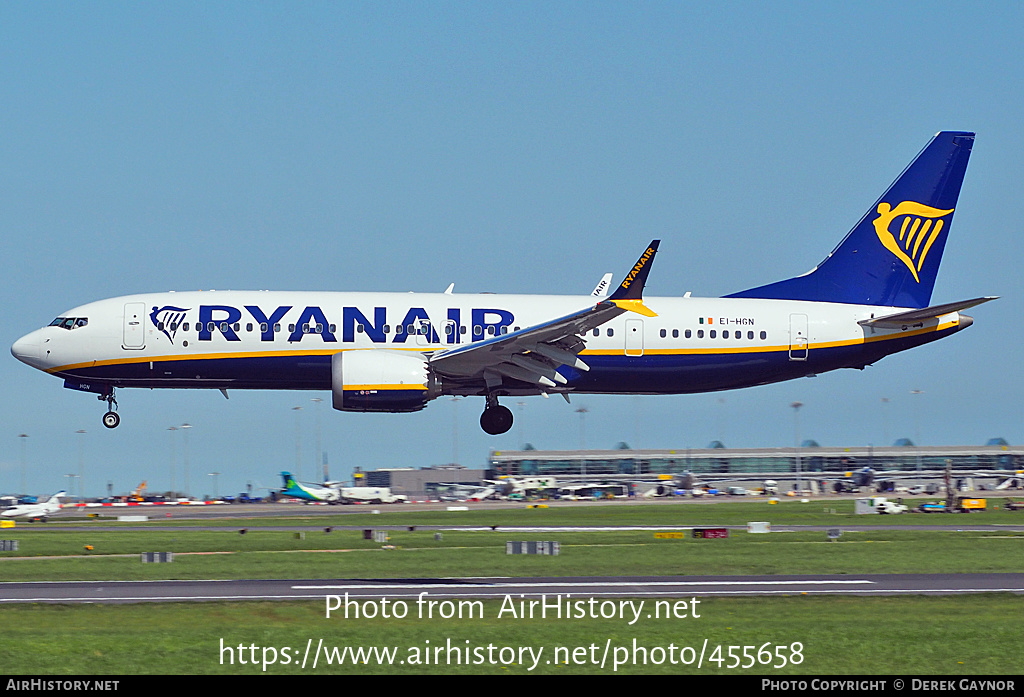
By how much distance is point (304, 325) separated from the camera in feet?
142

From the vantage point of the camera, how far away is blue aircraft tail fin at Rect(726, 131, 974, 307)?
4894 centimetres

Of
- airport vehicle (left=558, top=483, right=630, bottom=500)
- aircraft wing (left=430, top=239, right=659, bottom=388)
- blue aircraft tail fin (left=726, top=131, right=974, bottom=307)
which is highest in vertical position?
blue aircraft tail fin (left=726, top=131, right=974, bottom=307)

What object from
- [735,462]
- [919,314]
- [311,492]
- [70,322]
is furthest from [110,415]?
[735,462]

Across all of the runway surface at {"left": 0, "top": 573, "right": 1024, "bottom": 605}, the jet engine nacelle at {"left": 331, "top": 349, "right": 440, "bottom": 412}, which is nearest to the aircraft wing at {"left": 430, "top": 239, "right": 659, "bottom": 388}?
the jet engine nacelle at {"left": 331, "top": 349, "right": 440, "bottom": 412}

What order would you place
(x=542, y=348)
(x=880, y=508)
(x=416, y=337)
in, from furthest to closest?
(x=880, y=508), (x=416, y=337), (x=542, y=348)

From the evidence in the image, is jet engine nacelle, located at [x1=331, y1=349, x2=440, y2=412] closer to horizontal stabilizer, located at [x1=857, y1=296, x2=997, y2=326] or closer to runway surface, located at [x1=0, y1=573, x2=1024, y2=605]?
runway surface, located at [x1=0, y1=573, x2=1024, y2=605]

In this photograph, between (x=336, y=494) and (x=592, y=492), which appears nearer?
(x=336, y=494)

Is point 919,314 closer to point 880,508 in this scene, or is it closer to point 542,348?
Result: point 542,348

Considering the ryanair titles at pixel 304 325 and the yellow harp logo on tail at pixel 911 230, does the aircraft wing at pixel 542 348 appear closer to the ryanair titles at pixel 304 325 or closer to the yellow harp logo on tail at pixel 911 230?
the ryanair titles at pixel 304 325

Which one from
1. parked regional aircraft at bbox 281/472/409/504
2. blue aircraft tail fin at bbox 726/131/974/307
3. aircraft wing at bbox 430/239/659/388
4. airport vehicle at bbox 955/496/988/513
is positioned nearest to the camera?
aircraft wing at bbox 430/239/659/388

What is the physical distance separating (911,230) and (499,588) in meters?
29.6

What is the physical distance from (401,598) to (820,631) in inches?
346

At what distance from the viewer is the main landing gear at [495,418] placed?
46.0 metres

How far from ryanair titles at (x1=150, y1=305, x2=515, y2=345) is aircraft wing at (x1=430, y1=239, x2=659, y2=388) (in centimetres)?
119
